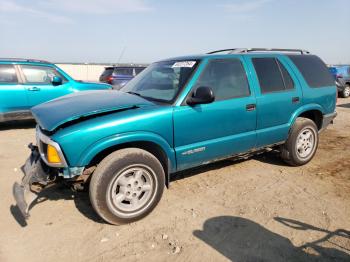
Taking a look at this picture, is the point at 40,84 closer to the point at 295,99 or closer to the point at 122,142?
the point at 122,142

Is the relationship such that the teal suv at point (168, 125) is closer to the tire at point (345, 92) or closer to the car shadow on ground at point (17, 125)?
the car shadow on ground at point (17, 125)

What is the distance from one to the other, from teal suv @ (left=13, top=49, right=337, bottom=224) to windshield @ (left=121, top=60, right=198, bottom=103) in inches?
0.7

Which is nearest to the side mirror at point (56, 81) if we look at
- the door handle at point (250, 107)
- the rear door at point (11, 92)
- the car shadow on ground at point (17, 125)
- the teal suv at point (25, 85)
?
the teal suv at point (25, 85)

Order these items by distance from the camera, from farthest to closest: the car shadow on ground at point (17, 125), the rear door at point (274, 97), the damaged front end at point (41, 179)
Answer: the car shadow on ground at point (17, 125) → the rear door at point (274, 97) → the damaged front end at point (41, 179)

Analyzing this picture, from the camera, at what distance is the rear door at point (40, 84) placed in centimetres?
768

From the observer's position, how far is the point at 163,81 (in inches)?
161

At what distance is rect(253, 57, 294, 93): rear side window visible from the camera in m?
4.35

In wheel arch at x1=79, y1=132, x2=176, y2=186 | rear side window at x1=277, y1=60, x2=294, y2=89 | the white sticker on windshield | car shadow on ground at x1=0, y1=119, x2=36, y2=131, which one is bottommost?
car shadow on ground at x1=0, y1=119, x2=36, y2=131

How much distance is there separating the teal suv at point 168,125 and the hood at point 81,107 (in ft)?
0.04

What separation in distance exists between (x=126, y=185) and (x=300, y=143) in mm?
3110

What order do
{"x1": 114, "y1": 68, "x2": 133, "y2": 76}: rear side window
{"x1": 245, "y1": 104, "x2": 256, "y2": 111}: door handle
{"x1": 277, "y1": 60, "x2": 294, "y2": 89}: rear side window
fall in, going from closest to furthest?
{"x1": 245, "y1": 104, "x2": 256, "y2": 111}: door handle
{"x1": 277, "y1": 60, "x2": 294, "y2": 89}: rear side window
{"x1": 114, "y1": 68, "x2": 133, "y2": 76}: rear side window

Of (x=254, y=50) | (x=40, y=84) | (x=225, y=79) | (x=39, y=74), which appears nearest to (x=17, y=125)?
(x=40, y=84)

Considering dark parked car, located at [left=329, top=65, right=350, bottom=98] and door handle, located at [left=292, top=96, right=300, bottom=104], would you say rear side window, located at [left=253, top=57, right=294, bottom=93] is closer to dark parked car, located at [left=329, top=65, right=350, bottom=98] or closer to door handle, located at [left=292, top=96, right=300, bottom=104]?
door handle, located at [left=292, top=96, right=300, bottom=104]

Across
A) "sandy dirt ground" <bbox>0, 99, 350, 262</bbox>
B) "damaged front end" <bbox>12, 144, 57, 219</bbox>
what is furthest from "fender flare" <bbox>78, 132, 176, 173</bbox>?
"sandy dirt ground" <bbox>0, 99, 350, 262</bbox>
